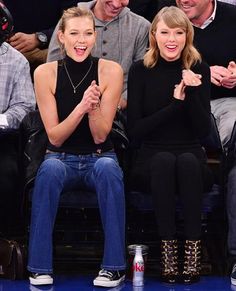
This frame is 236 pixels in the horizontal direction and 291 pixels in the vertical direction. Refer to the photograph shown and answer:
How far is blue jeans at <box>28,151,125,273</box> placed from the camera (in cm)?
468

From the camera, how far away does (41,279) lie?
4.68m

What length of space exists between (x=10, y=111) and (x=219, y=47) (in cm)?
134

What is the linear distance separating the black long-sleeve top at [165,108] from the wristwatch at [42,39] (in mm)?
1054

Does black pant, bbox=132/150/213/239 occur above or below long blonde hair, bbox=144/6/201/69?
below

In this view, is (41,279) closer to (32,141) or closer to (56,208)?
(56,208)

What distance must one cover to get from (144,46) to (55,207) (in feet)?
4.57

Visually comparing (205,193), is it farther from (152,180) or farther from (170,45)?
(170,45)

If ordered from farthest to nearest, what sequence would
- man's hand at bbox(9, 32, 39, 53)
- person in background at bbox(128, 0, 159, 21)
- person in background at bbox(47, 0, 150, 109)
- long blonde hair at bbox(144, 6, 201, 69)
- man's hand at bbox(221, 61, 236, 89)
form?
person in background at bbox(128, 0, 159, 21) < man's hand at bbox(9, 32, 39, 53) < person in background at bbox(47, 0, 150, 109) < man's hand at bbox(221, 61, 236, 89) < long blonde hair at bbox(144, 6, 201, 69)

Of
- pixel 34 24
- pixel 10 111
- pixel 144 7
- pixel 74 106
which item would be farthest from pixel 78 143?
pixel 144 7

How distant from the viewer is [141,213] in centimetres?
511

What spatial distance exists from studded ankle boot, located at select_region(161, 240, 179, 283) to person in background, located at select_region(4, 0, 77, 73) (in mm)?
1798

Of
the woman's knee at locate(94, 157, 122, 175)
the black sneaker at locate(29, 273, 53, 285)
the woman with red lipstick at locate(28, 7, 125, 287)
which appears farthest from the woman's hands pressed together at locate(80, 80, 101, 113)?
the black sneaker at locate(29, 273, 53, 285)

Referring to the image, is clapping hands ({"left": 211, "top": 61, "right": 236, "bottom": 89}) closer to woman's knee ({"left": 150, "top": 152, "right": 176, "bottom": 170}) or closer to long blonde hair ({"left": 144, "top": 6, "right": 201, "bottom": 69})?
long blonde hair ({"left": 144, "top": 6, "right": 201, "bottom": 69})

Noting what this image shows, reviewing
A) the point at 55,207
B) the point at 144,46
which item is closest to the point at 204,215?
the point at 55,207
